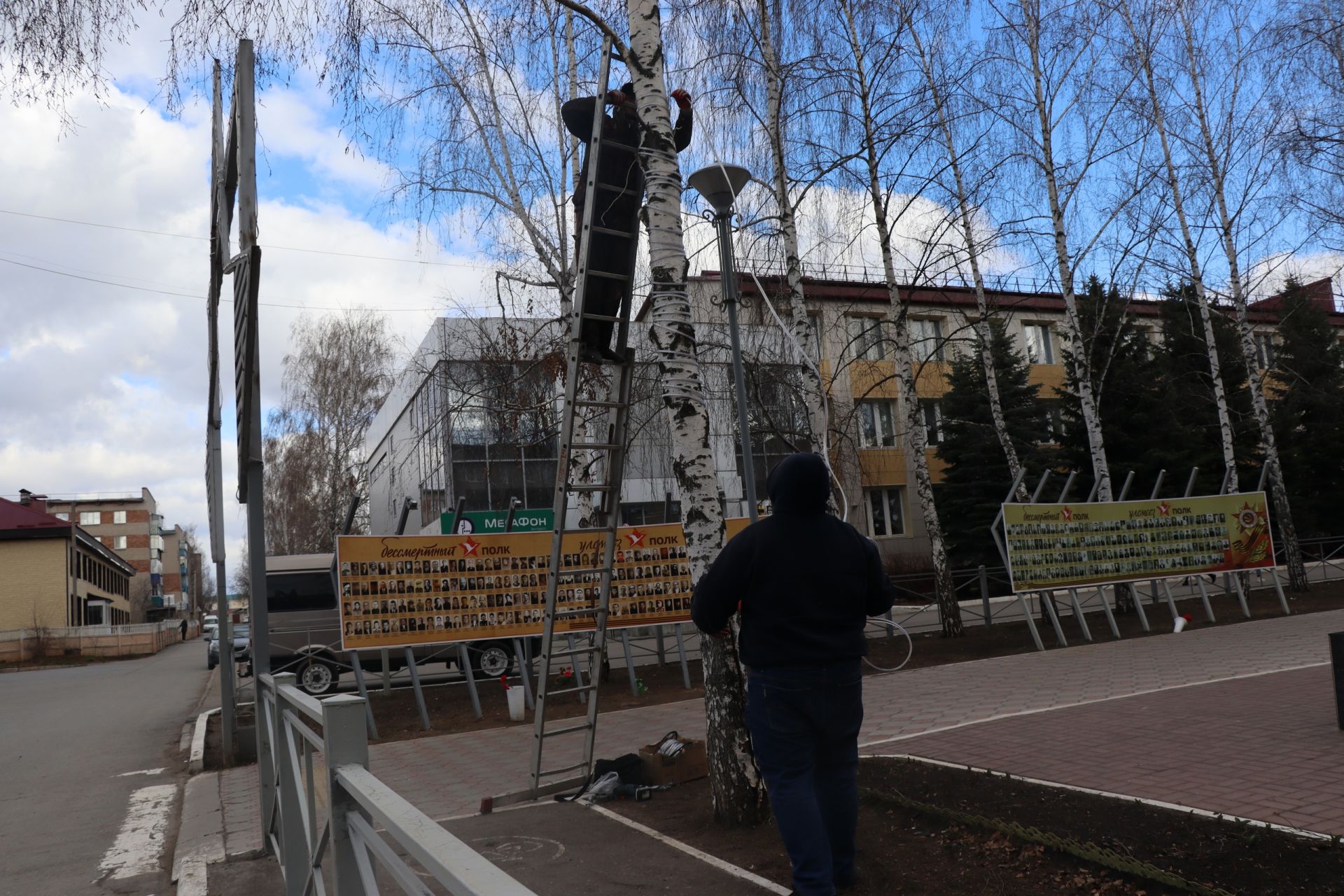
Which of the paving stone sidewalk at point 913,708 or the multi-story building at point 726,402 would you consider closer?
the paving stone sidewalk at point 913,708

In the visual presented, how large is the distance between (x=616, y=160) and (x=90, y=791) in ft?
25.6

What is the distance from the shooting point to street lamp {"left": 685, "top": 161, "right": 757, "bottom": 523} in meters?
6.55

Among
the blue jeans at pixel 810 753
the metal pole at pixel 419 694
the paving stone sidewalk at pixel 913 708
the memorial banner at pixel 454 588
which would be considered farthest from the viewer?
the memorial banner at pixel 454 588

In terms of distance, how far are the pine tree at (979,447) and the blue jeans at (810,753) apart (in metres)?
26.6

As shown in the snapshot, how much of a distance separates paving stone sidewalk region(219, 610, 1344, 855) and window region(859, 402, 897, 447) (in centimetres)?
1921

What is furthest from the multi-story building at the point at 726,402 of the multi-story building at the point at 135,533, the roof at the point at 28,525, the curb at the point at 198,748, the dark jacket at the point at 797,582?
the multi-story building at the point at 135,533

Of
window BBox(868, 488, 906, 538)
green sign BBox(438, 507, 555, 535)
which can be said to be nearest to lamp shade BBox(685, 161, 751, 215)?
green sign BBox(438, 507, 555, 535)

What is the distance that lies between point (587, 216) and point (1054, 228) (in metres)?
13.7

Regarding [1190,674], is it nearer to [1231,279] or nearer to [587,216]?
[587,216]

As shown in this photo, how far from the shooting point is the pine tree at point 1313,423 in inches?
1296

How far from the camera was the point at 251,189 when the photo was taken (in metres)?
6.68

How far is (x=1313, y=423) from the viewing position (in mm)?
33531

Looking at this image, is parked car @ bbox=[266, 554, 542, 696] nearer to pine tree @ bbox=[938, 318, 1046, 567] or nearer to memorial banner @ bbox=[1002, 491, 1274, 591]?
memorial banner @ bbox=[1002, 491, 1274, 591]

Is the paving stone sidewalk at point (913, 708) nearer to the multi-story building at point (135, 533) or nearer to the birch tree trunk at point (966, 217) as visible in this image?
the birch tree trunk at point (966, 217)
